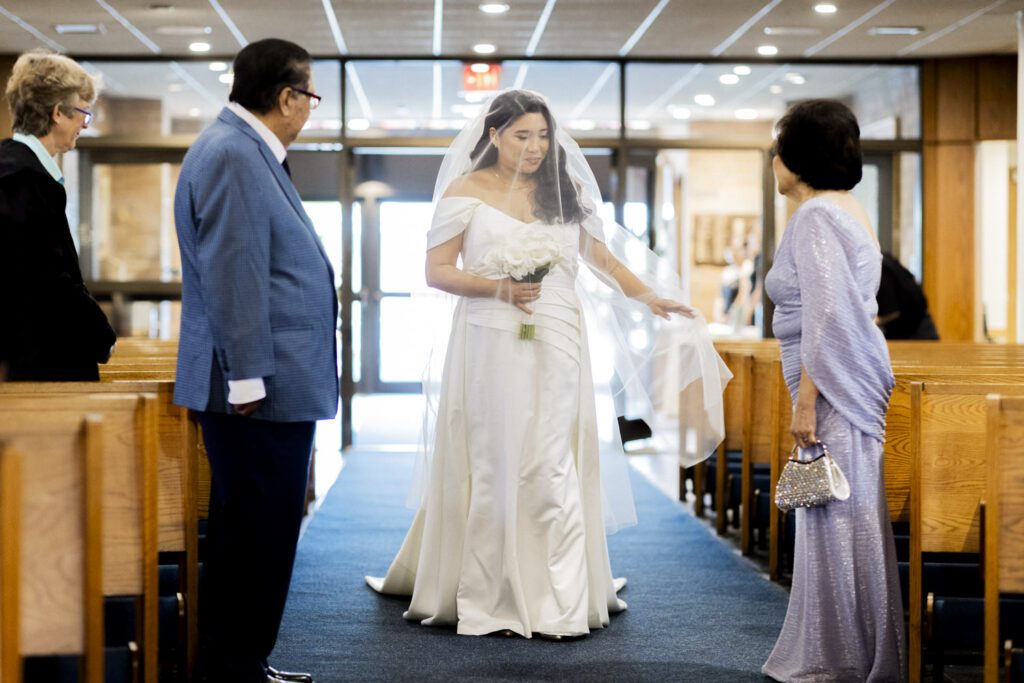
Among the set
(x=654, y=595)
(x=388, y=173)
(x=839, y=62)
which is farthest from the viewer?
(x=388, y=173)

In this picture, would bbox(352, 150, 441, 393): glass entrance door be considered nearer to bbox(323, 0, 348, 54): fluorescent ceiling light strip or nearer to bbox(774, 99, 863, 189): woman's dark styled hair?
bbox(323, 0, 348, 54): fluorescent ceiling light strip

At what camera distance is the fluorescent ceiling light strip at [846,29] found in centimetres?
745

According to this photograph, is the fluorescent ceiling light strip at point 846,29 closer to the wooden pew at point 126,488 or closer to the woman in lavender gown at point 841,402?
the woman in lavender gown at point 841,402

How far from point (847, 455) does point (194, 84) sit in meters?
7.28

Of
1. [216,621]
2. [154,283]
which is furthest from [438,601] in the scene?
[154,283]

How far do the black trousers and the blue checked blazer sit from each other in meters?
0.08

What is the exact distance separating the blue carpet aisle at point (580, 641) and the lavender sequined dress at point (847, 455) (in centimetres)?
32

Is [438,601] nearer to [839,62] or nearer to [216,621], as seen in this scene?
[216,621]

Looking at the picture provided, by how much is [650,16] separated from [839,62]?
219 centimetres

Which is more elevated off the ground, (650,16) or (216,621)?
(650,16)

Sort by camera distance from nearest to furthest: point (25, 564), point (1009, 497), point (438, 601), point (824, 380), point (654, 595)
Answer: point (25, 564) < point (1009, 497) < point (824, 380) < point (438, 601) < point (654, 595)

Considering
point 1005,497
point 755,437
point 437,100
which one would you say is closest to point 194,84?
point 437,100

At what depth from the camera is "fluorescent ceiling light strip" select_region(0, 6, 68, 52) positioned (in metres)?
7.54

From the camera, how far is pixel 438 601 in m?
3.93
